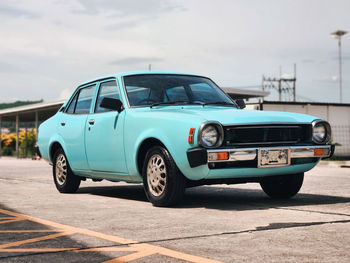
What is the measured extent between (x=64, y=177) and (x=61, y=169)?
15 cm

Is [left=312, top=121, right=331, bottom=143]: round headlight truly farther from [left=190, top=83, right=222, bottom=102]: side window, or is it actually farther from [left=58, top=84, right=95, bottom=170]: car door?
[left=58, top=84, right=95, bottom=170]: car door

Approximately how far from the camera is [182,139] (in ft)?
19.3

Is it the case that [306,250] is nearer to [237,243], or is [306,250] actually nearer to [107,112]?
[237,243]

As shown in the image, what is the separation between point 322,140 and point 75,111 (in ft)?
12.5

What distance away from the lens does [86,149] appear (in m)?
7.80

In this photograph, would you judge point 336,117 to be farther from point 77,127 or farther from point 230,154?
point 230,154

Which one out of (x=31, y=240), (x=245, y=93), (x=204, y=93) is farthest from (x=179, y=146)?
(x=245, y=93)

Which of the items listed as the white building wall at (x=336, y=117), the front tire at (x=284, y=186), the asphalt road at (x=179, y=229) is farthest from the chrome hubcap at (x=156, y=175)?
the white building wall at (x=336, y=117)

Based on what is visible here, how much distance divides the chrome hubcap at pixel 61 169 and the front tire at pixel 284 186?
311 cm

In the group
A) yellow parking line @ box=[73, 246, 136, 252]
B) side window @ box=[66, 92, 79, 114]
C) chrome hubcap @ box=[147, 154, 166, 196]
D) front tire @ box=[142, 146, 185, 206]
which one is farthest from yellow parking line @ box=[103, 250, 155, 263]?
side window @ box=[66, 92, 79, 114]

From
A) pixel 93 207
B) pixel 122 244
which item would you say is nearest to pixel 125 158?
pixel 93 207

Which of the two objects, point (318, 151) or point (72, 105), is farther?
point (72, 105)

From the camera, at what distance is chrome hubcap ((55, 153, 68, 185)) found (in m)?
8.50

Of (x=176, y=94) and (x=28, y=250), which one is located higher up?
(x=176, y=94)
